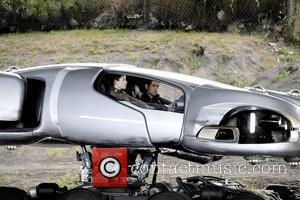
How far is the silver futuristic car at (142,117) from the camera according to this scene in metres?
8.21

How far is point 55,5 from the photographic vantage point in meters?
21.9

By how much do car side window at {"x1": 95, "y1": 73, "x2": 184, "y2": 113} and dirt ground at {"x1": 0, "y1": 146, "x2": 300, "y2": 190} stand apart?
105 inches

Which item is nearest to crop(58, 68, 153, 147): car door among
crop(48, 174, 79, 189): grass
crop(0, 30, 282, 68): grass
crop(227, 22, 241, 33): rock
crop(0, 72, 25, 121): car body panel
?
crop(0, 72, 25, 121): car body panel

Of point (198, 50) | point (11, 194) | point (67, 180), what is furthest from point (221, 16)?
point (11, 194)

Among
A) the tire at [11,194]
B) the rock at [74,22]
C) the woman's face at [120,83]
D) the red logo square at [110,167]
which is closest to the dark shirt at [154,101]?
the woman's face at [120,83]

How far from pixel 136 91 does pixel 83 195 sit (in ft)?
4.86

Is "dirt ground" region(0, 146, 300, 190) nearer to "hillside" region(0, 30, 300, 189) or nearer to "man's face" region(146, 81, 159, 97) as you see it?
"man's face" region(146, 81, 159, 97)

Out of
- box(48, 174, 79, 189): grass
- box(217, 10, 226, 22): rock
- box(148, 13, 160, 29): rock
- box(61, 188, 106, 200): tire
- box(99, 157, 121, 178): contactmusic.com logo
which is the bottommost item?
box(48, 174, 79, 189): grass

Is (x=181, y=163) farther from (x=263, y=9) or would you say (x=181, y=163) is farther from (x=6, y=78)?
(x=263, y=9)

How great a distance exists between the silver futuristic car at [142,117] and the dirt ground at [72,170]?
3090mm

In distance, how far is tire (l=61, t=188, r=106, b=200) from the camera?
329 inches

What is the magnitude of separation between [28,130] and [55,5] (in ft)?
44.9

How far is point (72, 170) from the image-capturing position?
44.7 feet

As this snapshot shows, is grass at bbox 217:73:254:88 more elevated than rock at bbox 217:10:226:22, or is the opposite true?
rock at bbox 217:10:226:22
